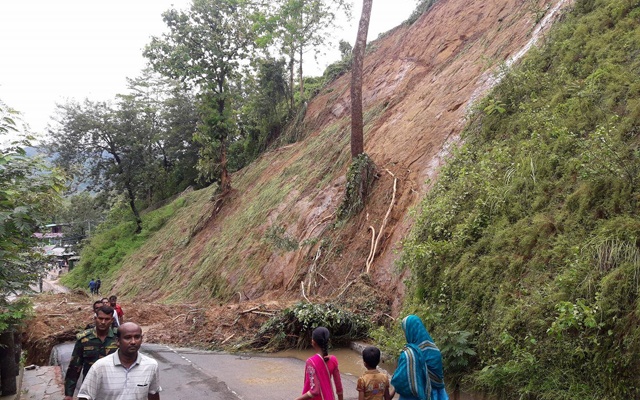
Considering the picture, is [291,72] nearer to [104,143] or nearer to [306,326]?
[104,143]

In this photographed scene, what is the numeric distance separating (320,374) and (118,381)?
1534 millimetres

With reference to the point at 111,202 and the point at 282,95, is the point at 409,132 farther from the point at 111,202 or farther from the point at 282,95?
the point at 111,202

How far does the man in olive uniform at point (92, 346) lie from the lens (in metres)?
4.56

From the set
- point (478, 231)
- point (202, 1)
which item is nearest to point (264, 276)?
point (478, 231)

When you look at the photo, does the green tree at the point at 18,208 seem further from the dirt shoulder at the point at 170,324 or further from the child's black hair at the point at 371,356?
the child's black hair at the point at 371,356

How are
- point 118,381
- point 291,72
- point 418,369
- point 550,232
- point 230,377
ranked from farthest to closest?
point 291,72, point 230,377, point 550,232, point 418,369, point 118,381

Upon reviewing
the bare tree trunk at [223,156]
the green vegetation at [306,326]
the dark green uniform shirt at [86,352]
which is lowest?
the green vegetation at [306,326]

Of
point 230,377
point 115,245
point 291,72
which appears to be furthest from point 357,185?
point 115,245

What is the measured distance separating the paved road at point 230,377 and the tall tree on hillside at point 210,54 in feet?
49.8

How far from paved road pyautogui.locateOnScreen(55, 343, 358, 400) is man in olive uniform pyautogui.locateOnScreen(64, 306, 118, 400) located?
2619 mm

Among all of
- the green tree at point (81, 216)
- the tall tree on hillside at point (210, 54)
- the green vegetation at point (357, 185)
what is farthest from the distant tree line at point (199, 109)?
the green tree at point (81, 216)

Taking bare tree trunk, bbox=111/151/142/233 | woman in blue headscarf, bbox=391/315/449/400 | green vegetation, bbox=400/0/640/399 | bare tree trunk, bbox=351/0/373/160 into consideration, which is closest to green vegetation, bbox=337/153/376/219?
bare tree trunk, bbox=351/0/373/160

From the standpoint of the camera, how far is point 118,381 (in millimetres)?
3320

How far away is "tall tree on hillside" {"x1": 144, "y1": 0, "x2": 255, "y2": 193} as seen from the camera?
22156 mm
